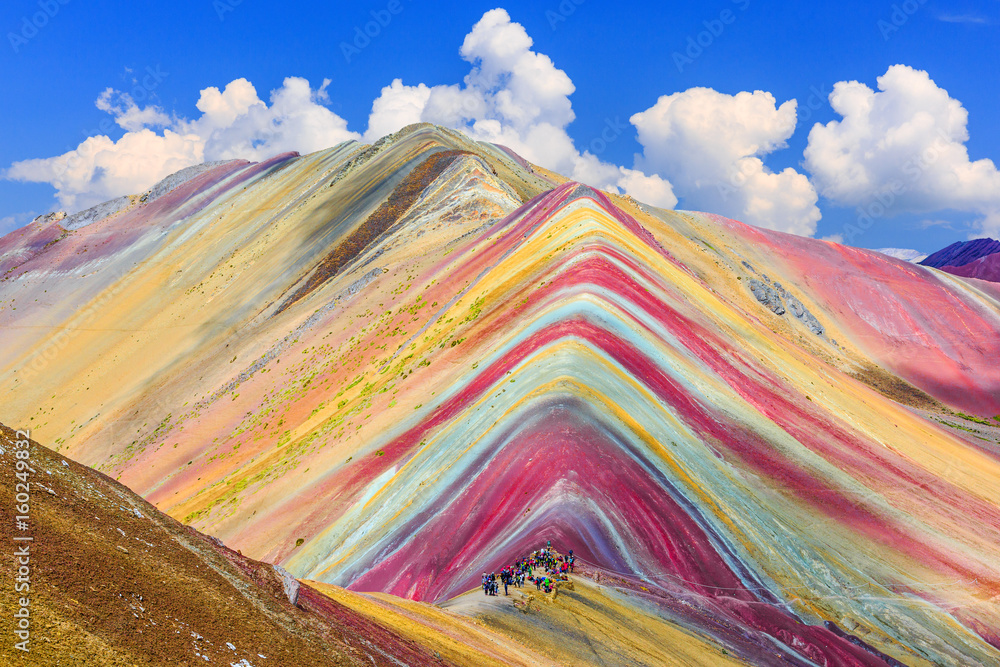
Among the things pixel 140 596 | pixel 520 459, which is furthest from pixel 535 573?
pixel 140 596

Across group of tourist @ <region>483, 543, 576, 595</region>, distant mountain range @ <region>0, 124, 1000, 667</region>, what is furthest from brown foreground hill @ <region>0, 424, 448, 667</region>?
group of tourist @ <region>483, 543, 576, 595</region>

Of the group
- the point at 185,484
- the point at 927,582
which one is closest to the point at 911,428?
the point at 927,582

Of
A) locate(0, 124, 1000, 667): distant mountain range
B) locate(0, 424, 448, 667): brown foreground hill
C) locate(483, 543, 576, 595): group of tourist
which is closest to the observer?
locate(0, 424, 448, 667): brown foreground hill

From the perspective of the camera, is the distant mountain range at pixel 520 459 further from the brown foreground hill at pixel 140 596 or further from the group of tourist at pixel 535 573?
the group of tourist at pixel 535 573

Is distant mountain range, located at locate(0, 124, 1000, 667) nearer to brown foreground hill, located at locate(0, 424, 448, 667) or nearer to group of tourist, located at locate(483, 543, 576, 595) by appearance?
brown foreground hill, located at locate(0, 424, 448, 667)

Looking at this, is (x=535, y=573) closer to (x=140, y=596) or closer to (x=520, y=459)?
(x=520, y=459)

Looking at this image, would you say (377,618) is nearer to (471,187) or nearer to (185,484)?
(185,484)

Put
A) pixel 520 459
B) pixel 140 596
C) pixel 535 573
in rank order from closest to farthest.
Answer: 1. pixel 140 596
2. pixel 535 573
3. pixel 520 459

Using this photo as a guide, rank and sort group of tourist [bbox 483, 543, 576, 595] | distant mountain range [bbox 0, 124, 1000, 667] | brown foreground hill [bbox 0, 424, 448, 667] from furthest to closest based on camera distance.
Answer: group of tourist [bbox 483, 543, 576, 595], distant mountain range [bbox 0, 124, 1000, 667], brown foreground hill [bbox 0, 424, 448, 667]
